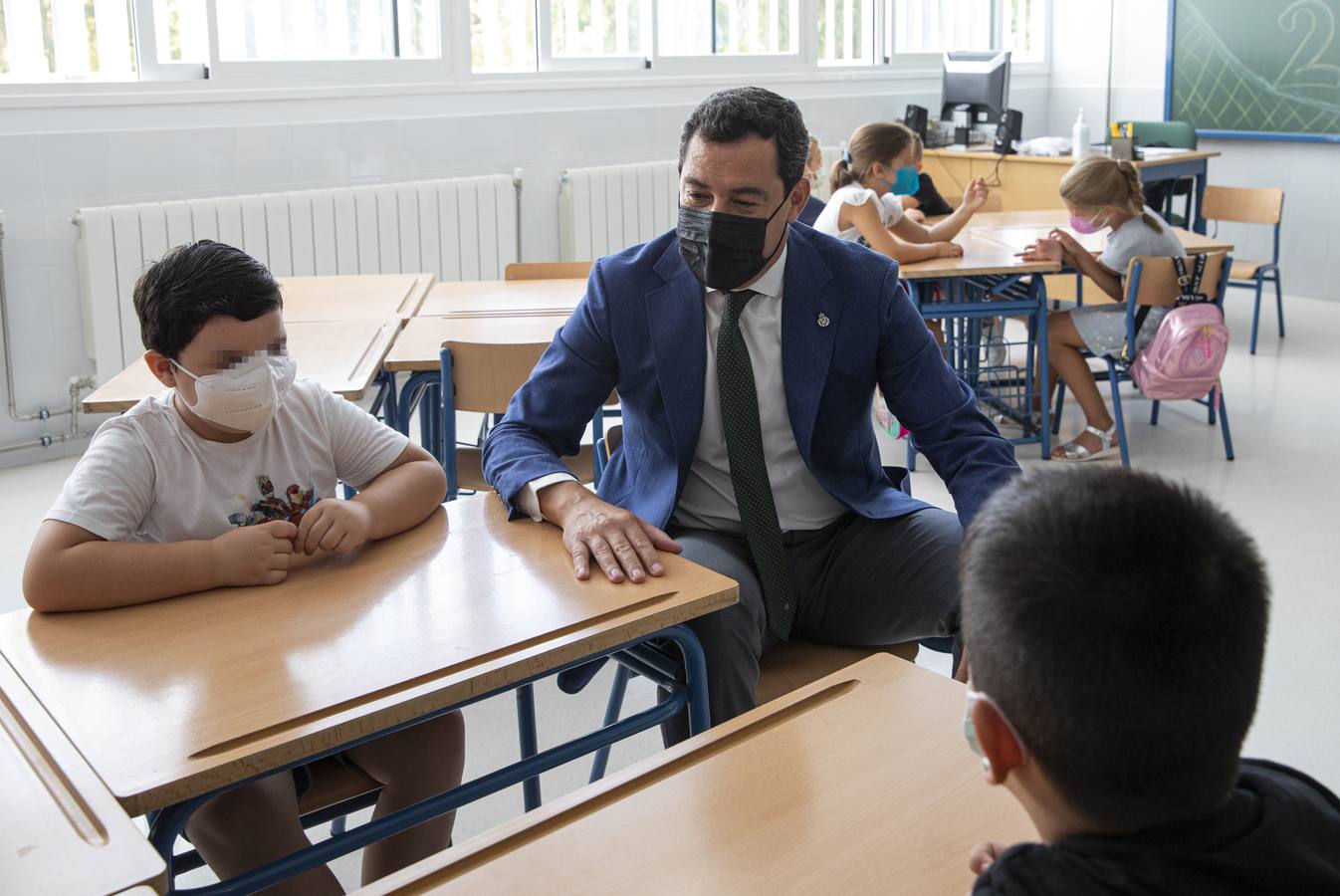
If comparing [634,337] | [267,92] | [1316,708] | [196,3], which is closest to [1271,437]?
[1316,708]

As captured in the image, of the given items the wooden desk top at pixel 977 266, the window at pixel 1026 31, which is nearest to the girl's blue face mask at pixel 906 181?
the wooden desk top at pixel 977 266

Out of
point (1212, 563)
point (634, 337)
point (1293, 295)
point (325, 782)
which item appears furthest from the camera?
point (1293, 295)

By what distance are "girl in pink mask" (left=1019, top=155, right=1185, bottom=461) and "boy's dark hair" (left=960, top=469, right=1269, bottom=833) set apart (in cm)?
369

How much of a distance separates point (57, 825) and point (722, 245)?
1244 mm

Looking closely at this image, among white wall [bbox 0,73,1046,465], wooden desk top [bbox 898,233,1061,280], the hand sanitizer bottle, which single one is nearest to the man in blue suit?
wooden desk top [bbox 898,233,1061,280]

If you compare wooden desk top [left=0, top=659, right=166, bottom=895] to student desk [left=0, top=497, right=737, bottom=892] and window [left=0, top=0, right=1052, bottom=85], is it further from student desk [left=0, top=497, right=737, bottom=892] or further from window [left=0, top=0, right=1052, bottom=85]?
window [left=0, top=0, right=1052, bottom=85]

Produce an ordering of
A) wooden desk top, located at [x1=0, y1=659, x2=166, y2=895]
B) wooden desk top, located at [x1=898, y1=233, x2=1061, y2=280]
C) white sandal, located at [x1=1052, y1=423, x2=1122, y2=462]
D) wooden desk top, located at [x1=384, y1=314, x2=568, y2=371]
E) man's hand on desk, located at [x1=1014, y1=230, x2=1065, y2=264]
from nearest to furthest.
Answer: wooden desk top, located at [x1=0, y1=659, x2=166, y2=895] → wooden desk top, located at [x1=384, y1=314, x2=568, y2=371] → wooden desk top, located at [x1=898, y1=233, x2=1061, y2=280] → man's hand on desk, located at [x1=1014, y1=230, x2=1065, y2=264] → white sandal, located at [x1=1052, y1=423, x2=1122, y2=462]

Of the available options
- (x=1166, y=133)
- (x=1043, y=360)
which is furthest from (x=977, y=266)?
(x=1166, y=133)

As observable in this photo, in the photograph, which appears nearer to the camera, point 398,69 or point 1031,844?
point 1031,844

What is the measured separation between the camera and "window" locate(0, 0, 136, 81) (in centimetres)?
450

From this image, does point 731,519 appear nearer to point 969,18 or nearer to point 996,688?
point 996,688

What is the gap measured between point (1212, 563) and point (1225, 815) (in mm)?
169

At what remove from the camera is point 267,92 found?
4945 mm

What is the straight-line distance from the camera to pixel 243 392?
1.69 meters
